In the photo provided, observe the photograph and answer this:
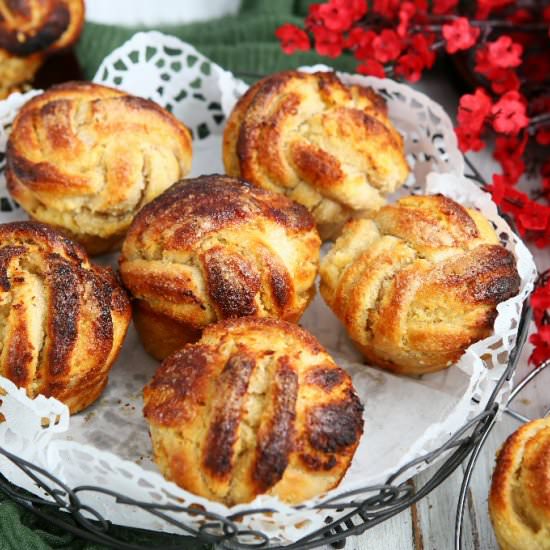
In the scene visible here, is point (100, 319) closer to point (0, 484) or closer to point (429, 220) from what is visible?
point (0, 484)

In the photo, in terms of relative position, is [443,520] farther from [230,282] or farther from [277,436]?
[230,282]

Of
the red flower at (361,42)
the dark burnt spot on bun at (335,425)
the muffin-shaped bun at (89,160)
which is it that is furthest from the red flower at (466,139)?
the dark burnt spot on bun at (335,425)

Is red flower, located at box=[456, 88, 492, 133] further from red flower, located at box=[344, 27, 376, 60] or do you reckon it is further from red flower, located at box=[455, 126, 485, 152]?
red flower, located at box=[344, 27, 376, 60]

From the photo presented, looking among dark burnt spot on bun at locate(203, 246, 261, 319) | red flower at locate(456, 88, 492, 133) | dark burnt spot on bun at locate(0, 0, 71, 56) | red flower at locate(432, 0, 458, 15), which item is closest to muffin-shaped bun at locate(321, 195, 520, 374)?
dark burnt spot on bun at locate(203, 246, 261, 319)

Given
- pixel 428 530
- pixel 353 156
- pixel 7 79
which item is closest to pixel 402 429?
pixel 428 530

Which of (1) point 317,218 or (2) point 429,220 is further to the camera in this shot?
(1) point 317,218

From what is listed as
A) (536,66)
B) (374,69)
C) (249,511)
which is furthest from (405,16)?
(249,511)
